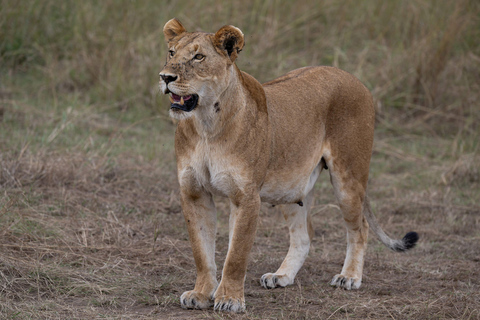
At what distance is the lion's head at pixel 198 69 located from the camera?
3.39 m

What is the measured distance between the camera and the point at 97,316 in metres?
3.50

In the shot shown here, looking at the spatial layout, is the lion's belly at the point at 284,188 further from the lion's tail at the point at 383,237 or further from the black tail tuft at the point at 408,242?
the black tail tuft at the point at 408,242

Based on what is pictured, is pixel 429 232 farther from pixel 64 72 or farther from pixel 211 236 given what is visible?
pixel 64 72

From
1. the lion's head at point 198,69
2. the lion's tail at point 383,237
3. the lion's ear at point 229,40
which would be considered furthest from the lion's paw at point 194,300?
the lion's tail at point 383,237

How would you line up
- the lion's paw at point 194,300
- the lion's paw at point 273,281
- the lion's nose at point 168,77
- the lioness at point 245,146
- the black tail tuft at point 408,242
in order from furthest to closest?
the black tail tuft at point 408,242, the lion's paw at point 273,281, the lion's paw at point 194,300, the lioness at point 245,146, the lion's nose at point 168,77

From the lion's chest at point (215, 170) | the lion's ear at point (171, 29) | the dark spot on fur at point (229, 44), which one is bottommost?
the lion's chest at point (215, 170)

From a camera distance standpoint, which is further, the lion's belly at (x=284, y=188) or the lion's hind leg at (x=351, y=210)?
the lion's hind leg at (x=351, y=210)

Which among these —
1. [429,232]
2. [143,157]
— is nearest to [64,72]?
[143,157]

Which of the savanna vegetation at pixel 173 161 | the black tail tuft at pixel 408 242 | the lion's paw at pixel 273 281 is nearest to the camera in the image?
the savanna vegetation at pixel 173 161

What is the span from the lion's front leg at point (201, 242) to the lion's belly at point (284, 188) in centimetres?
38

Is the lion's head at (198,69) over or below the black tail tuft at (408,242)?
over

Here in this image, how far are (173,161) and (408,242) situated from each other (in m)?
2.74

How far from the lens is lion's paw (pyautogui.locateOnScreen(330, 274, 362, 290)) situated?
4379 mm

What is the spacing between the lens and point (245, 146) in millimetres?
3654
